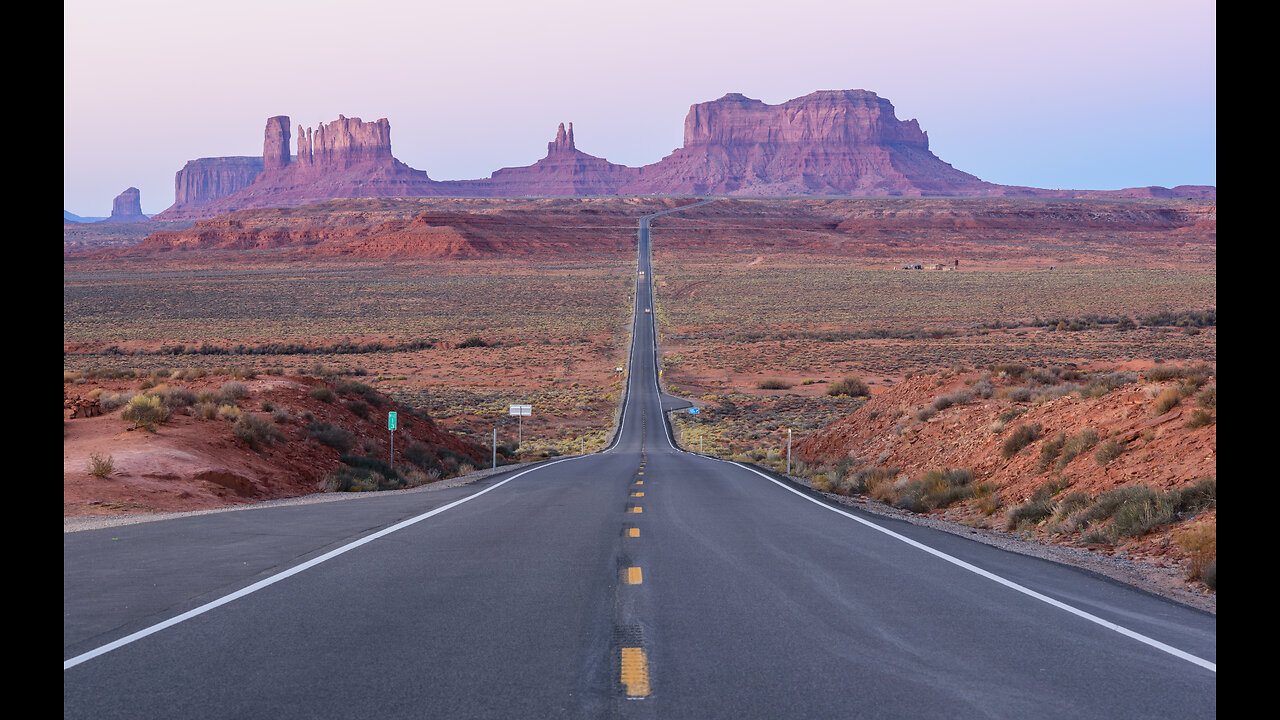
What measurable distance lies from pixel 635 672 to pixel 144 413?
53.4ft

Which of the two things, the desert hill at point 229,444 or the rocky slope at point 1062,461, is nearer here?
the rocky slope at point 1062,461

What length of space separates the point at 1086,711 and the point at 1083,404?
13.0 metres

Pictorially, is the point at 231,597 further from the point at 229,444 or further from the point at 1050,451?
the point at 1050,451

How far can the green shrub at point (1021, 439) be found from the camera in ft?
53.1

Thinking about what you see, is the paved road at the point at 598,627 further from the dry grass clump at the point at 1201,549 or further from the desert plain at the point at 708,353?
the desert plain at the point at 708,353

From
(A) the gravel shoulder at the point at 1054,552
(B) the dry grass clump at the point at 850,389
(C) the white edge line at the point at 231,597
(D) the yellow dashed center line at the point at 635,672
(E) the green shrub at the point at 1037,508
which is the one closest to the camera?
(D) the yellow dashed center line at the point at 635,672

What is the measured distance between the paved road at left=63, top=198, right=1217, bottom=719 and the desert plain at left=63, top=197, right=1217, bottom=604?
3.00 metres

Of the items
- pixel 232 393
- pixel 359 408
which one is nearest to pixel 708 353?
pixel 359 408

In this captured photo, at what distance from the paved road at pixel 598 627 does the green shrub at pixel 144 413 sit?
7.79 meters

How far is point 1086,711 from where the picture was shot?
4.83 metres

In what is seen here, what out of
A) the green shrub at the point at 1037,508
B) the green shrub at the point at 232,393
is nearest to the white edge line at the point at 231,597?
the green shrub at the point at 1037,508
